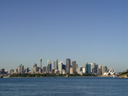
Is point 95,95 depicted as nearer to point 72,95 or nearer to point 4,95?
point 72,95

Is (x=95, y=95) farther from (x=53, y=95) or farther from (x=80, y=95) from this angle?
(x=53, y=95)

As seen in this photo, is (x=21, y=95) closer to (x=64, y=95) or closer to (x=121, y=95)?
(x=64, y=95)

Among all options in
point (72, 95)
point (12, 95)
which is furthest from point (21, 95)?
point (72, 95)

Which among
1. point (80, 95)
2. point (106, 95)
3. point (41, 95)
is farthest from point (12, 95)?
point (106, 95)

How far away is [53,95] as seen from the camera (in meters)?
84.1

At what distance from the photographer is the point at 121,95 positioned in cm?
8500

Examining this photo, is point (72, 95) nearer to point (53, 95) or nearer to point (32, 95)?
point (53, 95)

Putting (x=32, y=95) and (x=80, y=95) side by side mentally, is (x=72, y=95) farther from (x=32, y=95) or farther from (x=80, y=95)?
(x=32, y=95)

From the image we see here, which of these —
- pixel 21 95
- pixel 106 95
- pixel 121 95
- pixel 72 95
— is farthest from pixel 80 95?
pixel 21 95

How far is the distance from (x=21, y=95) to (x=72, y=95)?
17083 mm

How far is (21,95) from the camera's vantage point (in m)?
85.4

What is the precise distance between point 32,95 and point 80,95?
15.9 m

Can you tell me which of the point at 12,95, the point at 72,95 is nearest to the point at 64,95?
the point at 72,95

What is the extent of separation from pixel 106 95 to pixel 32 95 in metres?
24.3
